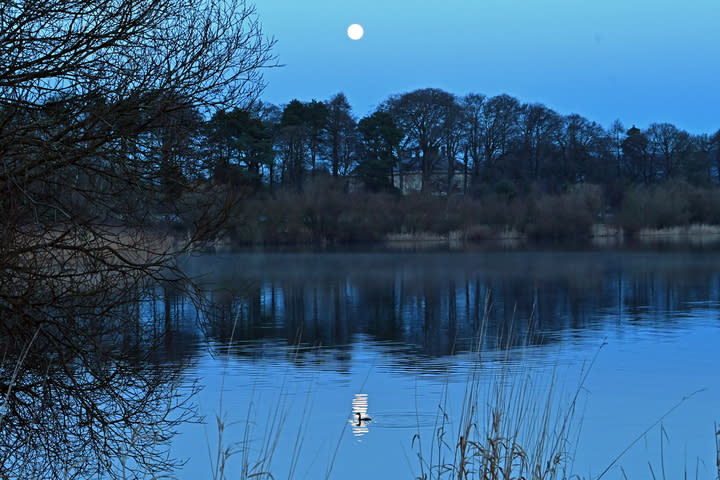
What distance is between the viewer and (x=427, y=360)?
39.8 feet

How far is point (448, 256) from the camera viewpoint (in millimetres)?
34000

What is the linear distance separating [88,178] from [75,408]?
2.31m

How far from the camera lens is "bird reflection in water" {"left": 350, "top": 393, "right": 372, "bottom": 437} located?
8.40 m

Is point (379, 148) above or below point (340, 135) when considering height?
below

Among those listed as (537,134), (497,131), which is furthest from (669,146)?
(497,131)

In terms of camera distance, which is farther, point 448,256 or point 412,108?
point 412,108

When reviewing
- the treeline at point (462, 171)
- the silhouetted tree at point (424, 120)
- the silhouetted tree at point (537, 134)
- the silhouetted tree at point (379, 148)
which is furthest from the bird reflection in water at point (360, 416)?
the silhouetted tree at point (537, 134)

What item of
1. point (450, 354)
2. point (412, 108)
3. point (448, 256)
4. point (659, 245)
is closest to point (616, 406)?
point (450, 354)

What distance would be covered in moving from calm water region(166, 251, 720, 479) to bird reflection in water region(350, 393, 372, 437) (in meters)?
0.03

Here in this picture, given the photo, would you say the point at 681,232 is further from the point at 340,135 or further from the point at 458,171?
the point at 340,135

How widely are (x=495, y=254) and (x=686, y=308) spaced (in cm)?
1751

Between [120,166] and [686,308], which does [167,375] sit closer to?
[120,166]

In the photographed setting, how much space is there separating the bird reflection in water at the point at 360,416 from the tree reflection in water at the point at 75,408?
1740mm

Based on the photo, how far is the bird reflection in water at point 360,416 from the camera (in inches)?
331
